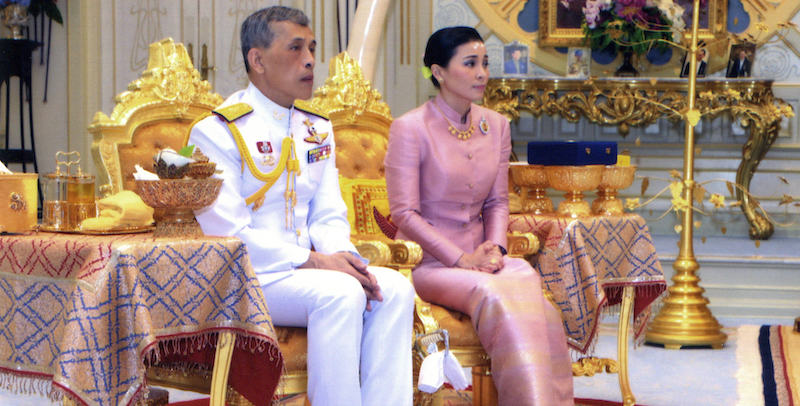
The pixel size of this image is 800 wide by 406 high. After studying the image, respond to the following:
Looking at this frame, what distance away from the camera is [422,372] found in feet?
7.45

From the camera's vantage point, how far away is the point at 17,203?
2162mm

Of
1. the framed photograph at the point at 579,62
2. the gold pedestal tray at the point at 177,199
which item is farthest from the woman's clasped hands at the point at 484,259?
the framed photograph at the point at 579,62

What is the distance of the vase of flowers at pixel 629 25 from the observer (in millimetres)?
5289

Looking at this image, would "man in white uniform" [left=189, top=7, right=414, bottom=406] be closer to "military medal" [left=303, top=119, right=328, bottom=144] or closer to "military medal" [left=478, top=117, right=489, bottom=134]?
"military medal" [left=303, top=119, right=328, bottom=144]

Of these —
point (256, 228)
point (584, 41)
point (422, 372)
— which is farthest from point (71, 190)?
point (584, 41)

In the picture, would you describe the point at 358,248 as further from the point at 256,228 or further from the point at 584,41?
the point at 584,41

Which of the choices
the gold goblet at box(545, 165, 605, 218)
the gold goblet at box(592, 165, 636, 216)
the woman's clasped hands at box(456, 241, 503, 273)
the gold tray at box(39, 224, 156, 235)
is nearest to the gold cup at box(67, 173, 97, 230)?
the gold tray at box(39, 224, 156, 235)

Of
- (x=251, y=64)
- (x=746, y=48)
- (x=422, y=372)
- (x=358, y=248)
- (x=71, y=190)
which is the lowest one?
(x=422, y=372)

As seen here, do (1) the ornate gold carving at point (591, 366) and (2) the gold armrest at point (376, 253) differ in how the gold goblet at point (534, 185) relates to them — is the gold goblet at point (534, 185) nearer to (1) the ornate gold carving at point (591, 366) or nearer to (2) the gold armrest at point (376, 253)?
(1) the ornate gold carving at point (591, 366)

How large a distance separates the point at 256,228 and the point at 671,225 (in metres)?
4.32

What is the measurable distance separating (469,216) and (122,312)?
4.39 feet

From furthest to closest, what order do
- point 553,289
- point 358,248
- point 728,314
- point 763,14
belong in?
1. point 763,14
2. point 728,314
3. point 553,289
4. point 358,248

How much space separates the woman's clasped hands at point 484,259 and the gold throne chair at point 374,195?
17 cm

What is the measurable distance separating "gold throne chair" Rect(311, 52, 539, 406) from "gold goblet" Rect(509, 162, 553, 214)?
0.28 meters
